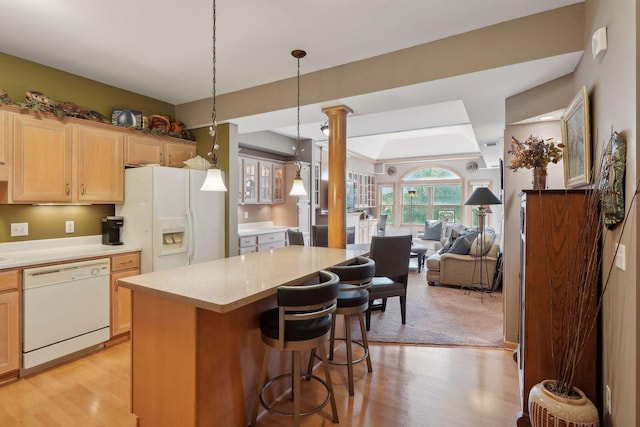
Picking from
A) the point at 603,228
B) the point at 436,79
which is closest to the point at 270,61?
the point at 436,79

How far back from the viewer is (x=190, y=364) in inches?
64.6

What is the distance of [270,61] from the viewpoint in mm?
3098

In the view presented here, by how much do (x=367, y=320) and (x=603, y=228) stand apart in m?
2.38

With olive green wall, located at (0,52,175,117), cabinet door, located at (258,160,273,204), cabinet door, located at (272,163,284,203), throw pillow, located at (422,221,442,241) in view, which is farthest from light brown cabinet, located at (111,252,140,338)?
throw pillow, located at (422,221,442,241)

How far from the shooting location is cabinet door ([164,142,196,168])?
13.2 ft

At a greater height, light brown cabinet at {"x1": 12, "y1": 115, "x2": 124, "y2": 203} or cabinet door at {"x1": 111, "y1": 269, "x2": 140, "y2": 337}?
light brown cabinet at {"x1": 12, "y1": 115, "x2": 124, "y2": 203}

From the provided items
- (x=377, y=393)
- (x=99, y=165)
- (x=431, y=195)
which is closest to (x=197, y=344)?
(x=377, y=393)

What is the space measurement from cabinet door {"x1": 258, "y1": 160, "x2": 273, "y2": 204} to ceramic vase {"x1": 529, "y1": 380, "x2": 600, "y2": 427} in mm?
4772

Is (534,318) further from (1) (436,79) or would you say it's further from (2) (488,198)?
(2) (488,198)

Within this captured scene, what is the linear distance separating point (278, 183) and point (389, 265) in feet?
11.2

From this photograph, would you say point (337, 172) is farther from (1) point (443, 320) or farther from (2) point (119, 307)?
(2) point (119, 307)

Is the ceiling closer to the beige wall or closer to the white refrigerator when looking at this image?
the beige wall

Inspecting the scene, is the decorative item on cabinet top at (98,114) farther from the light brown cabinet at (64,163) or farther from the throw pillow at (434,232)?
the throw pillow at (434,232)

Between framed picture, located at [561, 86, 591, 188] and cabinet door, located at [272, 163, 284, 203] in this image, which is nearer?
framed picture, located at [561, 86, 591, 188]
